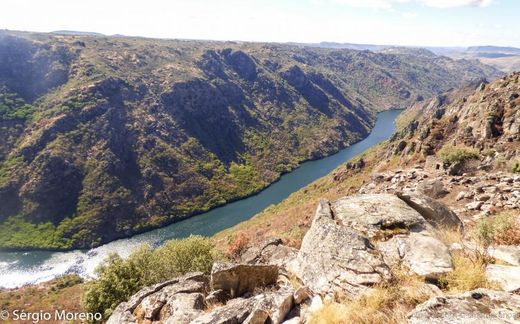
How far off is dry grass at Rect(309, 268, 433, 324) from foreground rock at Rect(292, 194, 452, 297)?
1135 mm

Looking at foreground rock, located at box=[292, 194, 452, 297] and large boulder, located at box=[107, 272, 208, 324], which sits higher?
foreground rock, located at box=[292, 194, 452, 297]

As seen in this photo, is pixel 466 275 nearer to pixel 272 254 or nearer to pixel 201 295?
pixel 201 295

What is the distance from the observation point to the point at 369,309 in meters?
10.8

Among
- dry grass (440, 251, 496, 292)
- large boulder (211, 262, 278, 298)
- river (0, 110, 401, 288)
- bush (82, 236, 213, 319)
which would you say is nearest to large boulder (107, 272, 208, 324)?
large boulder (211, 262, 278, 298)

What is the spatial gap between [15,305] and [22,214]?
7015 cm

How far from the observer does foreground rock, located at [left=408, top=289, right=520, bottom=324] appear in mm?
9172

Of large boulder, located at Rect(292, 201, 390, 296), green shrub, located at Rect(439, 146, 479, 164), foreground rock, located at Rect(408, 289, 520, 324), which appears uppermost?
foreground rock, located at Rect(408, 289, 520, 324)

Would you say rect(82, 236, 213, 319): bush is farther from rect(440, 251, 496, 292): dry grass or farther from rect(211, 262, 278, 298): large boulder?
rect(440, 251, 496, 292): dry grass

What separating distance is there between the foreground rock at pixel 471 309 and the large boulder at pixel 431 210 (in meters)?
11.2

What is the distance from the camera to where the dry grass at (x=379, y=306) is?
10.6m

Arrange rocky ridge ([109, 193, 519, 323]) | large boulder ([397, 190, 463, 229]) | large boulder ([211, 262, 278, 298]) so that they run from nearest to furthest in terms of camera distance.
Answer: rocky ridge ([109, 193, 519, 323]) < large boulder ([211, 262, 278, 298]) < large boulder ([397, 190, 463, 229])

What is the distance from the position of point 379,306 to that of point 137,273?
3180cm

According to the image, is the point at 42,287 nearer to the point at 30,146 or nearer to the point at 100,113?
the point at 30,146

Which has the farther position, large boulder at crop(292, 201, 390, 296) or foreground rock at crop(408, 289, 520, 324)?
large boulder at crop(292, 201, 390, 296)
